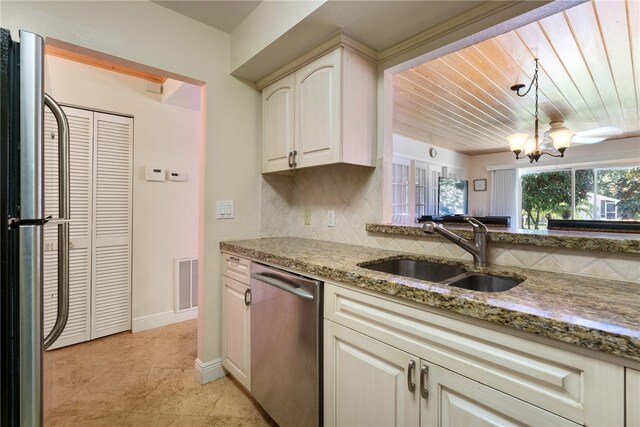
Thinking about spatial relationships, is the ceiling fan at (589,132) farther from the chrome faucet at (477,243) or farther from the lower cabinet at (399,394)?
the lower cabinet at (399,394)

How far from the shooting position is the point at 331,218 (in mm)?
2168

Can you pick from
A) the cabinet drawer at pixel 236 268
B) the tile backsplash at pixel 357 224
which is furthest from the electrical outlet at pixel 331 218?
the cabinet drawer at pixel 236 268

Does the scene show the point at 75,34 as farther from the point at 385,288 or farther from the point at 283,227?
the point at 385,288

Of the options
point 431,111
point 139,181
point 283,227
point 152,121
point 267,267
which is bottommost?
point 267,267

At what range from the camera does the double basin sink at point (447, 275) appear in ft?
4.04

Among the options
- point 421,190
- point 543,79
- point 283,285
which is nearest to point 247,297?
point 283,285

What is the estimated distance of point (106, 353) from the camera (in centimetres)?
A: 234

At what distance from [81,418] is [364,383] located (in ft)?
5.40

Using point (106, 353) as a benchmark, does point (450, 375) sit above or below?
above

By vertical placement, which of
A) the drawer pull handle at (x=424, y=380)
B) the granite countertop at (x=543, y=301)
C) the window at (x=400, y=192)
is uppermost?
the window at (x=400, y=192)

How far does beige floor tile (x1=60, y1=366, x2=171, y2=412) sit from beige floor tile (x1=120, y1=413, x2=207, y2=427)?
0.35 ft

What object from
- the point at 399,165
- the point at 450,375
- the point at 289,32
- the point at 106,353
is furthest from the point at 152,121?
the point at 399,165

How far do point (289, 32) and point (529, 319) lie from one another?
1.67m

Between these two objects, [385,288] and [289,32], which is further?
[289,32]
